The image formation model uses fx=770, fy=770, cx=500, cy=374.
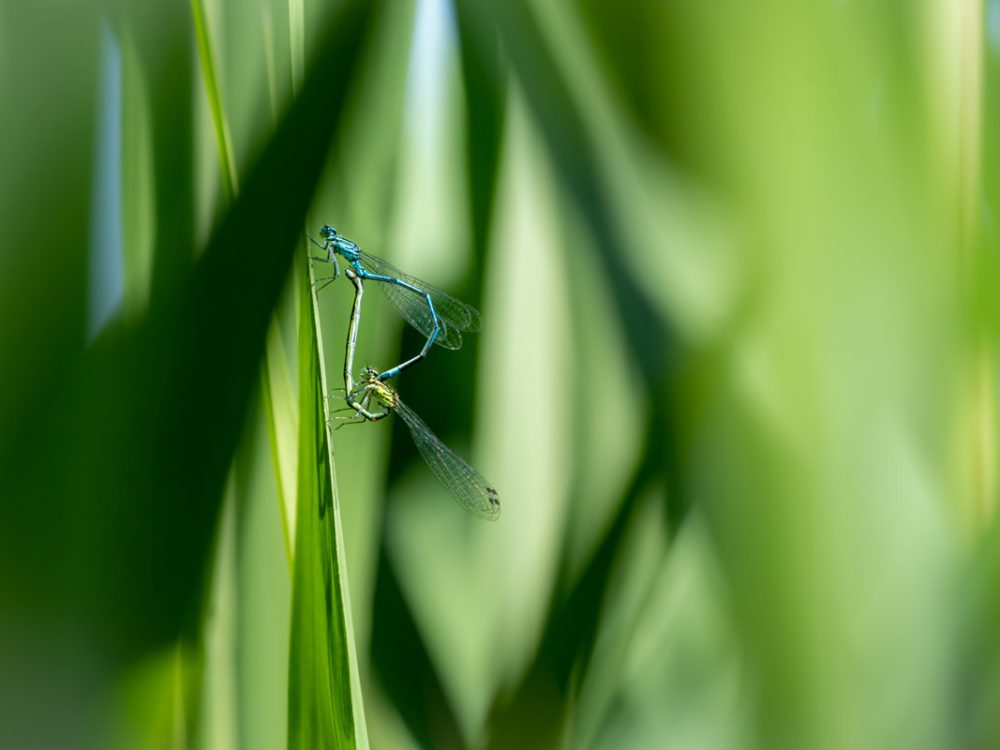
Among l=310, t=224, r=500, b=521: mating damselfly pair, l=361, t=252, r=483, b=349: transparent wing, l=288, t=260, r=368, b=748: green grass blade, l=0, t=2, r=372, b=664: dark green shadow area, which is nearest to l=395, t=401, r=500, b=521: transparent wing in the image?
l=310, t=224, r=500, b=521: mating damselfly pair

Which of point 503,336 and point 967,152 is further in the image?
point 503,336

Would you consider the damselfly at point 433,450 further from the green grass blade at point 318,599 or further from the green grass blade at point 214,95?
the green grass blade at point 318,599

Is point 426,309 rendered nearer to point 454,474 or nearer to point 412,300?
point 412,300

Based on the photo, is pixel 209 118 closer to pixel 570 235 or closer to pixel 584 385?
pixel 570 235

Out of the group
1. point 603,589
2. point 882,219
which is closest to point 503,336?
point 603,589

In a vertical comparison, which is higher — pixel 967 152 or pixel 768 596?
pixel 967 152

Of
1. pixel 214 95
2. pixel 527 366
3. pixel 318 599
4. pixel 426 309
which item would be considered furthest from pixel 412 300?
pixel 318 599
